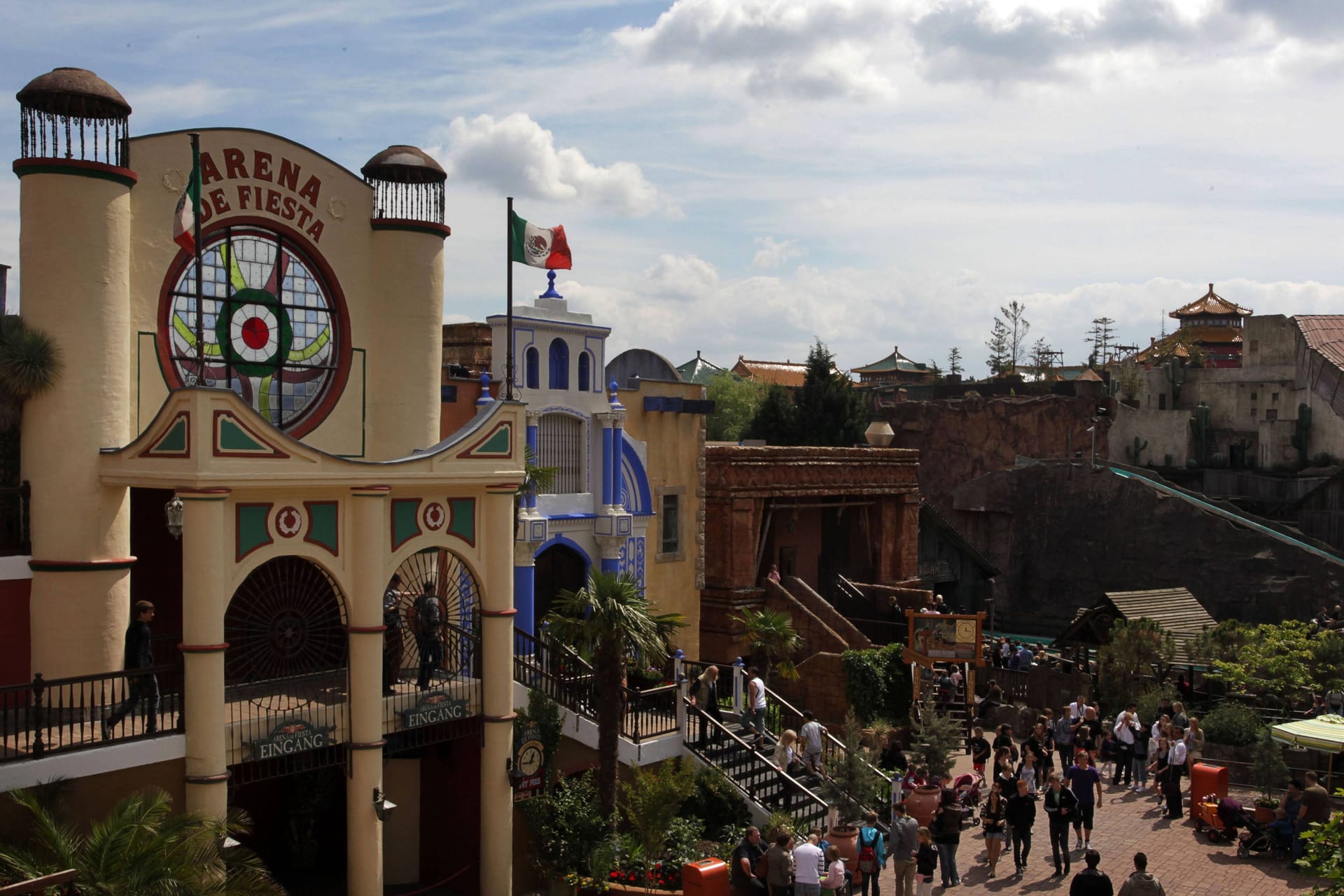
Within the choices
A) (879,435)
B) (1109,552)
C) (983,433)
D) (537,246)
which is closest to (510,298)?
(537,246)

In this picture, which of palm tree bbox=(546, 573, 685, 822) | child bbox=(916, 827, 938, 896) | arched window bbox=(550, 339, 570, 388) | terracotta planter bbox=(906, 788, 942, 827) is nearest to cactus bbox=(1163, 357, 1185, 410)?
arched window bbox=(550, 339, 570, 388)

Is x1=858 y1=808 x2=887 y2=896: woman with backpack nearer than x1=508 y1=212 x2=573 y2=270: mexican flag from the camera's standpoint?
Yes

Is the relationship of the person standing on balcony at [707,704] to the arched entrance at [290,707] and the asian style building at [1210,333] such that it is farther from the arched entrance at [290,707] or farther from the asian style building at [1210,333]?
the asian style building at [1210,333]

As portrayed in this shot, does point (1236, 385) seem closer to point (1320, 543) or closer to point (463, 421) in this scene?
point (1320, 543)

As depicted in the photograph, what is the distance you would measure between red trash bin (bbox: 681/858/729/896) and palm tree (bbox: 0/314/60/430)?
1030cm

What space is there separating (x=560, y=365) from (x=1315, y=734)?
14.5 m

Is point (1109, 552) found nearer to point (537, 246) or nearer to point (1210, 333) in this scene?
point (537, 246)

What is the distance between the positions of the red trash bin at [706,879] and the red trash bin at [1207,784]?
8071mm

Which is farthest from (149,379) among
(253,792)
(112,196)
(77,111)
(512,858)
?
(512,858)

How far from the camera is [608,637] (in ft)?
56.3

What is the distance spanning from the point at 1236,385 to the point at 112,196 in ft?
195

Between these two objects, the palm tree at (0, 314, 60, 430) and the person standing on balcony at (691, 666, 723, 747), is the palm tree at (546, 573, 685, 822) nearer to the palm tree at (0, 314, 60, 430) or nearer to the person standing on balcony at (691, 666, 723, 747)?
the person standing on balcony at (691, 666, 723, 747)

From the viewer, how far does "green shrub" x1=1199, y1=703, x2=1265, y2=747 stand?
22234mm

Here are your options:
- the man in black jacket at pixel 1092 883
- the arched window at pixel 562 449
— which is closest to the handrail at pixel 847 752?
the man in black jacket at pixel 1092 883
